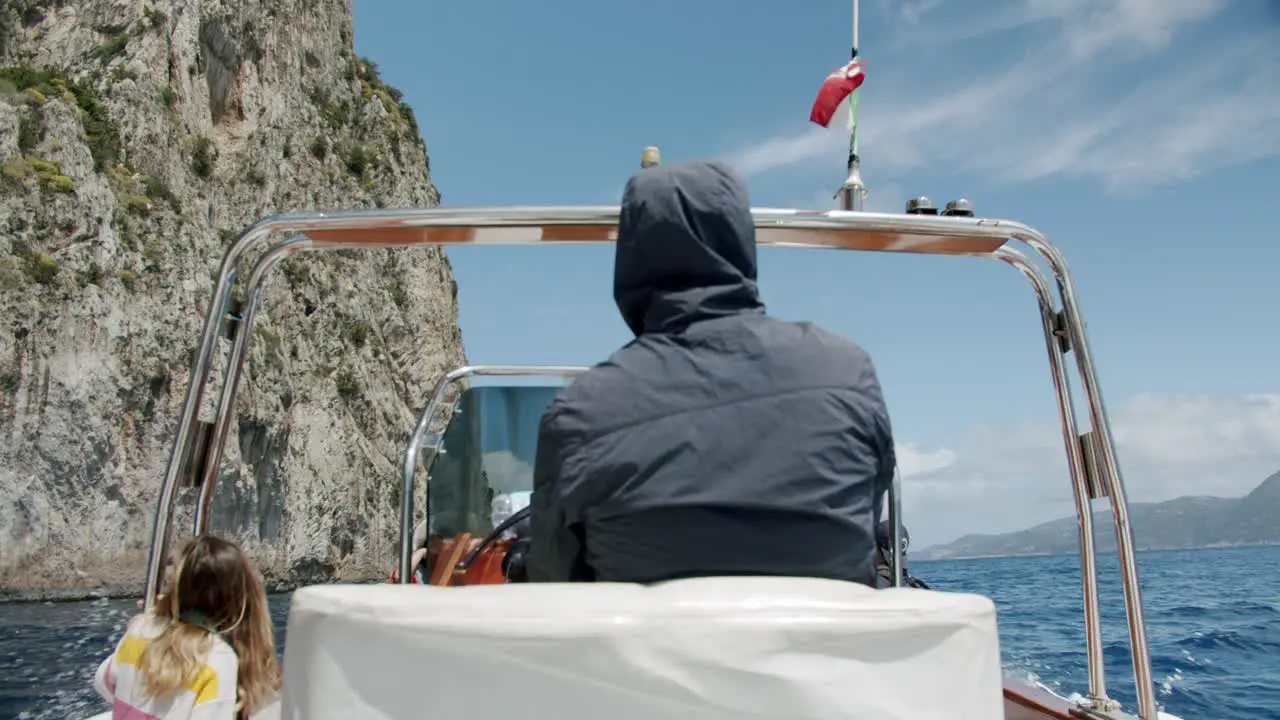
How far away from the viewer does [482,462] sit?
9.29 feet

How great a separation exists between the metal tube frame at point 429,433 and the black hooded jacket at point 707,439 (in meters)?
1.33

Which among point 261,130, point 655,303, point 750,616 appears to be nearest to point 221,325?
point 655,303

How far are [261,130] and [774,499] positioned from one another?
38.1 meters

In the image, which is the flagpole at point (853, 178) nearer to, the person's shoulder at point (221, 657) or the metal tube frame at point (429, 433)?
the metal tube frame at point (429, 433)

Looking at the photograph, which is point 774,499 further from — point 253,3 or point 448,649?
point 253,3

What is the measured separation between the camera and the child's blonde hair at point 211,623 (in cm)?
212

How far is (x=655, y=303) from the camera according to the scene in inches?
53.9

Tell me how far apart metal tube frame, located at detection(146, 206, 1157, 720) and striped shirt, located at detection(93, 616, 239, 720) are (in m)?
0.10

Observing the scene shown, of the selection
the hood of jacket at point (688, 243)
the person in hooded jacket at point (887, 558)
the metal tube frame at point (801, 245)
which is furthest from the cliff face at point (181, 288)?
the hood of jacket at point (688, 243)

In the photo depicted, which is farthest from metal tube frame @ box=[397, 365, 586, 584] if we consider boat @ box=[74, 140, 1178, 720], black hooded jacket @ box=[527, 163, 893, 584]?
boat @ box=[74, 140, 1178, 720]

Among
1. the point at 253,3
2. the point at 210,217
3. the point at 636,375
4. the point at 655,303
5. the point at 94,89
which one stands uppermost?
the point at 253,3

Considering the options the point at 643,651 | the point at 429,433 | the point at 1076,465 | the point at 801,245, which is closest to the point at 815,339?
the point at 643,651

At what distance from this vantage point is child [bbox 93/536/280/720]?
2098 mm

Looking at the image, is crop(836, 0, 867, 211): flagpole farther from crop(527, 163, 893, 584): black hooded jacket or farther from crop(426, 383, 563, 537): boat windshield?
crop(426, 383, 563, 537): boat windshield
